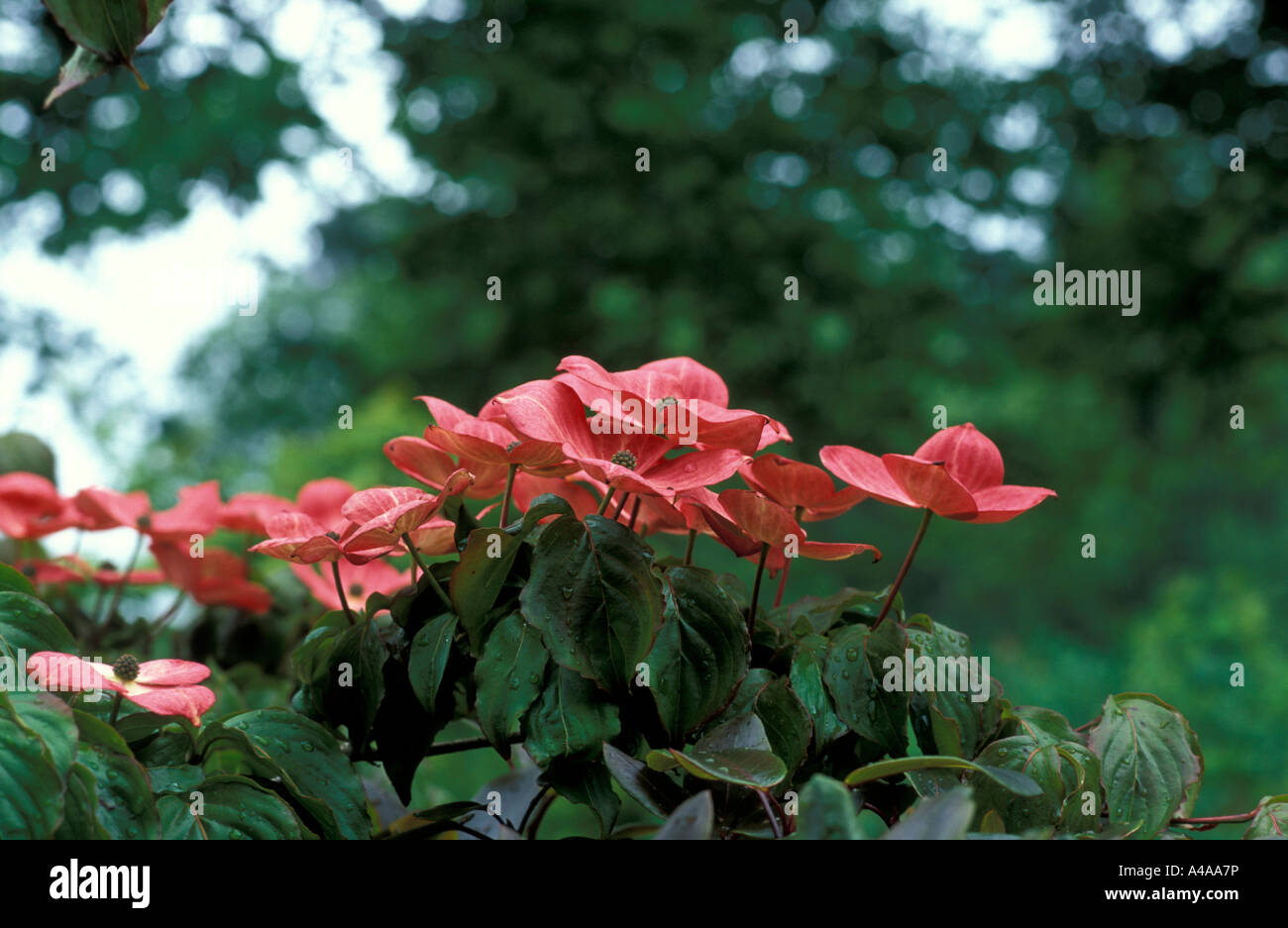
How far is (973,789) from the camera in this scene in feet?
1.32

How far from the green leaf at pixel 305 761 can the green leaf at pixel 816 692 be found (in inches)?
7.8

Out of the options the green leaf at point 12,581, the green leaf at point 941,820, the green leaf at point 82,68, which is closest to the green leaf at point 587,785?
the green leaf at point 941,820

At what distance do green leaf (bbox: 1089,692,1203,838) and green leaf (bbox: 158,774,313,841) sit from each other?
0.34 meters

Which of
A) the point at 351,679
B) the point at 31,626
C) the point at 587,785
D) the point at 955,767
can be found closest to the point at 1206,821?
the point at 955,767

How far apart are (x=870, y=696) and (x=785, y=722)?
0.04m

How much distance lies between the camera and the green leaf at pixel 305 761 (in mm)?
414

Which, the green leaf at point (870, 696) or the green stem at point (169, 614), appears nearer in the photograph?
the green leaf at point (870, 696)

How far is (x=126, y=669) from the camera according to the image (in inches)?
16.2

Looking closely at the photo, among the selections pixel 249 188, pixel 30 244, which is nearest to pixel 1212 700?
pixel 249 188

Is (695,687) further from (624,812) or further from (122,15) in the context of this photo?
(624,812)

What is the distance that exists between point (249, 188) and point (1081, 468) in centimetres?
311

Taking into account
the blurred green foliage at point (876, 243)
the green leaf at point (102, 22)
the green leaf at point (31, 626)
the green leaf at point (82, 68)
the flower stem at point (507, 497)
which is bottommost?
the green leaf at point (31, 626)

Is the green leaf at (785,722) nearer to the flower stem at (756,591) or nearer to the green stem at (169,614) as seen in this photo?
the flower stem at (756,591)

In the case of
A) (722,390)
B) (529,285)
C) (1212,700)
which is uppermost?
(529,285)
